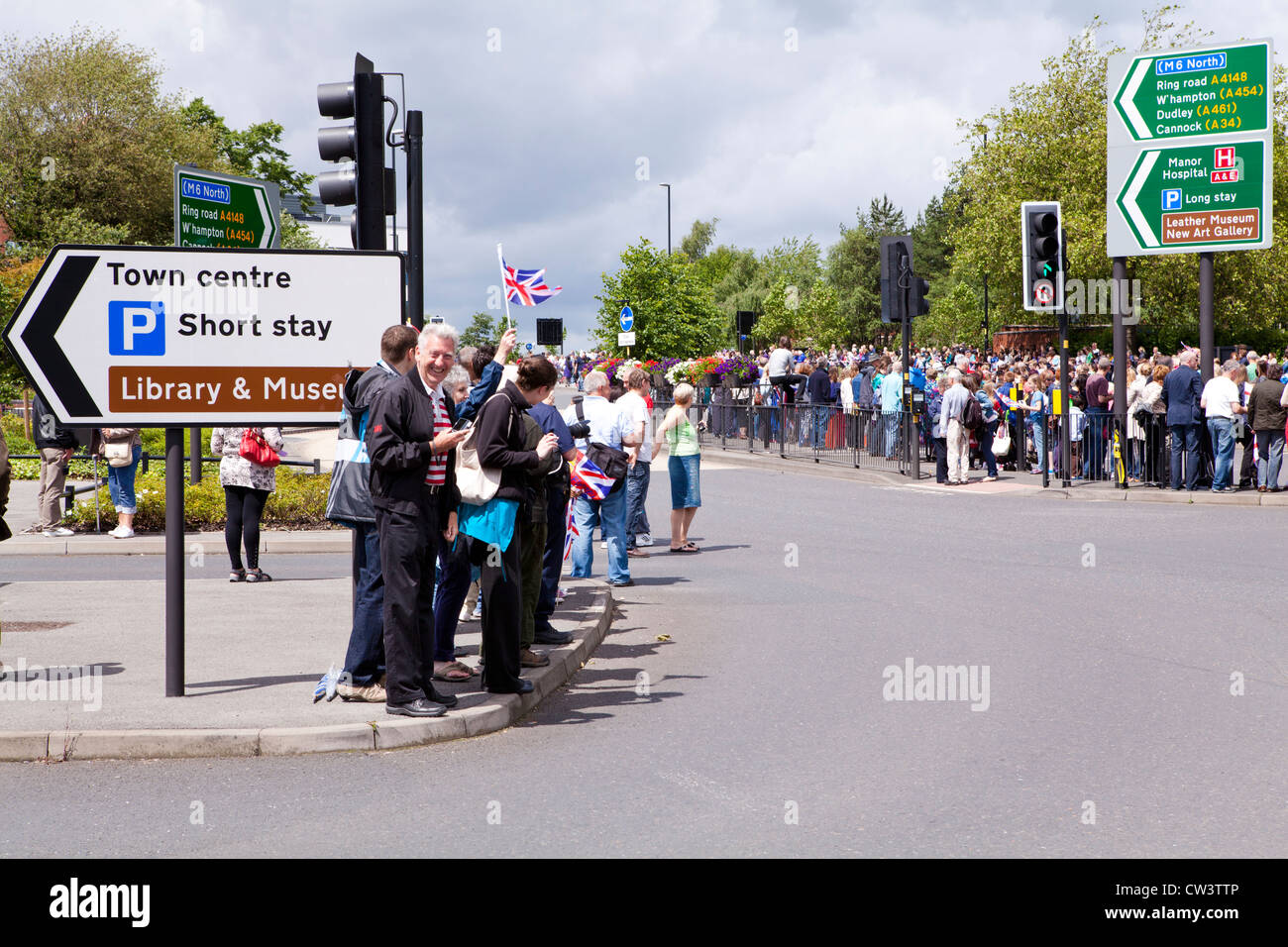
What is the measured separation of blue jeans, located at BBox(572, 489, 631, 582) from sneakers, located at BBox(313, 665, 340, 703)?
427 cm

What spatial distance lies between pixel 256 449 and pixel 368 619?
4741 mm

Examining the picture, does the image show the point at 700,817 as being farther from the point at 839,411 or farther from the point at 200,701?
the point at 839,411

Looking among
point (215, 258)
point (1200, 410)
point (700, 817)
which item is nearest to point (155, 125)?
point (1200, 410)

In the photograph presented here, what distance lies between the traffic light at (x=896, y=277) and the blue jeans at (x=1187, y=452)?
4796 mm

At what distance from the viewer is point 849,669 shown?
26.6 feet

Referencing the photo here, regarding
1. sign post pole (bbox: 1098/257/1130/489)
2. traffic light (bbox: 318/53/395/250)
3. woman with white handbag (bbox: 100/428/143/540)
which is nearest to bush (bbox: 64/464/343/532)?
woman with white handbag (bbox: 100/428/143/540)

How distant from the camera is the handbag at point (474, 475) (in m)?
6.93

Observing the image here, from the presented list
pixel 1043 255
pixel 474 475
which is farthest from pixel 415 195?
pixel 1043 255

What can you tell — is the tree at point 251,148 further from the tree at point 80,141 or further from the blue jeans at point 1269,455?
the blue jeans at point 1269,455

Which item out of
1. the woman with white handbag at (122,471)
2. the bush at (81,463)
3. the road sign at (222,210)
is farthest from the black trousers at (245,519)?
the bush at (81,463)

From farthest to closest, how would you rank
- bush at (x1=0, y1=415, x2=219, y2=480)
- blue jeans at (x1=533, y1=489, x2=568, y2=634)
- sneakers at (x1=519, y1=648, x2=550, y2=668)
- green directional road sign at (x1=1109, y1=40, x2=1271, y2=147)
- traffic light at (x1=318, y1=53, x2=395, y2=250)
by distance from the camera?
bush at (x1=0, y1=415, x2=219, y2=480) → green directional road sign at (x1=1109, y1=40, x2=1271, y2=147) → blue jeans at (x1=533, y1=489, x2=568, y2=634) → traffic light at (x1=318, y1=53, x2=395, y2=250) → sneakers at (x1=519, y1=648, x2=550, y2=668)

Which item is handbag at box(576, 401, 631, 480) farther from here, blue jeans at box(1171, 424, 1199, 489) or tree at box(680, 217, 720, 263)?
tree at box(680, 217, 720, 263)

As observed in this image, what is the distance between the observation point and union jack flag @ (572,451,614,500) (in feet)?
32.0

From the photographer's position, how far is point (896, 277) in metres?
22.3
